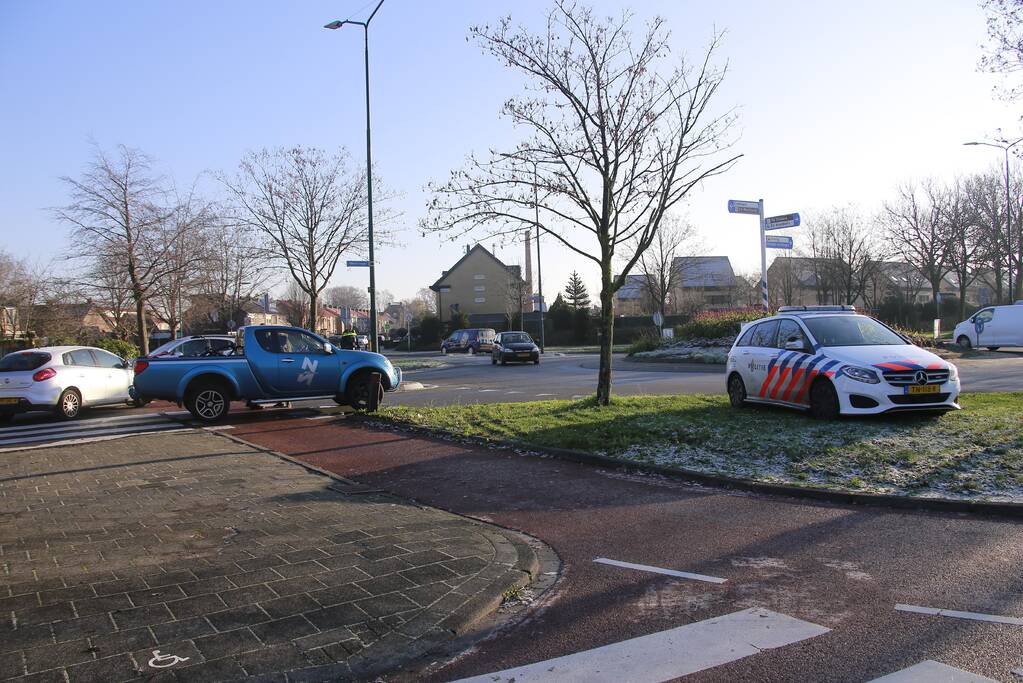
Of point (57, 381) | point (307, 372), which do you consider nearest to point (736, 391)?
point (307, 372)

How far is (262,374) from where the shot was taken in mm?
13789

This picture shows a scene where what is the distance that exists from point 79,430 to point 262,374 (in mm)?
3282

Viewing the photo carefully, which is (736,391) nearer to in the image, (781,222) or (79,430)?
(79,430)

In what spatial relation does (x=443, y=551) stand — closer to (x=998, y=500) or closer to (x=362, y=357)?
(x=998, y=500)

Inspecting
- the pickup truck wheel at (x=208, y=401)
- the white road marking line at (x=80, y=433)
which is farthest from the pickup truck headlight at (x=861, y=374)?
the white road marking line at (x=80, y=433)

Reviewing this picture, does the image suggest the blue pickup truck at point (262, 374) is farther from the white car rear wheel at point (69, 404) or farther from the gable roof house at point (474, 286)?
the gable roof house at point (474, 286)

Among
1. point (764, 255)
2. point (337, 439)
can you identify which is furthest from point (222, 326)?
point (337, 439)

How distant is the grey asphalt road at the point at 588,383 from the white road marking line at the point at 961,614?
12.5 meters

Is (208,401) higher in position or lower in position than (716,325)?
lower

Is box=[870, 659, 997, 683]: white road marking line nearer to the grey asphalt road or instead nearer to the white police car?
the white police car

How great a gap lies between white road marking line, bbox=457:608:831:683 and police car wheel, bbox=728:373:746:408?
8.10 meters

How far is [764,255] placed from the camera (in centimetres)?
2533

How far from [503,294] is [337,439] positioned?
214 feet

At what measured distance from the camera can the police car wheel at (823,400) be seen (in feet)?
31.9
